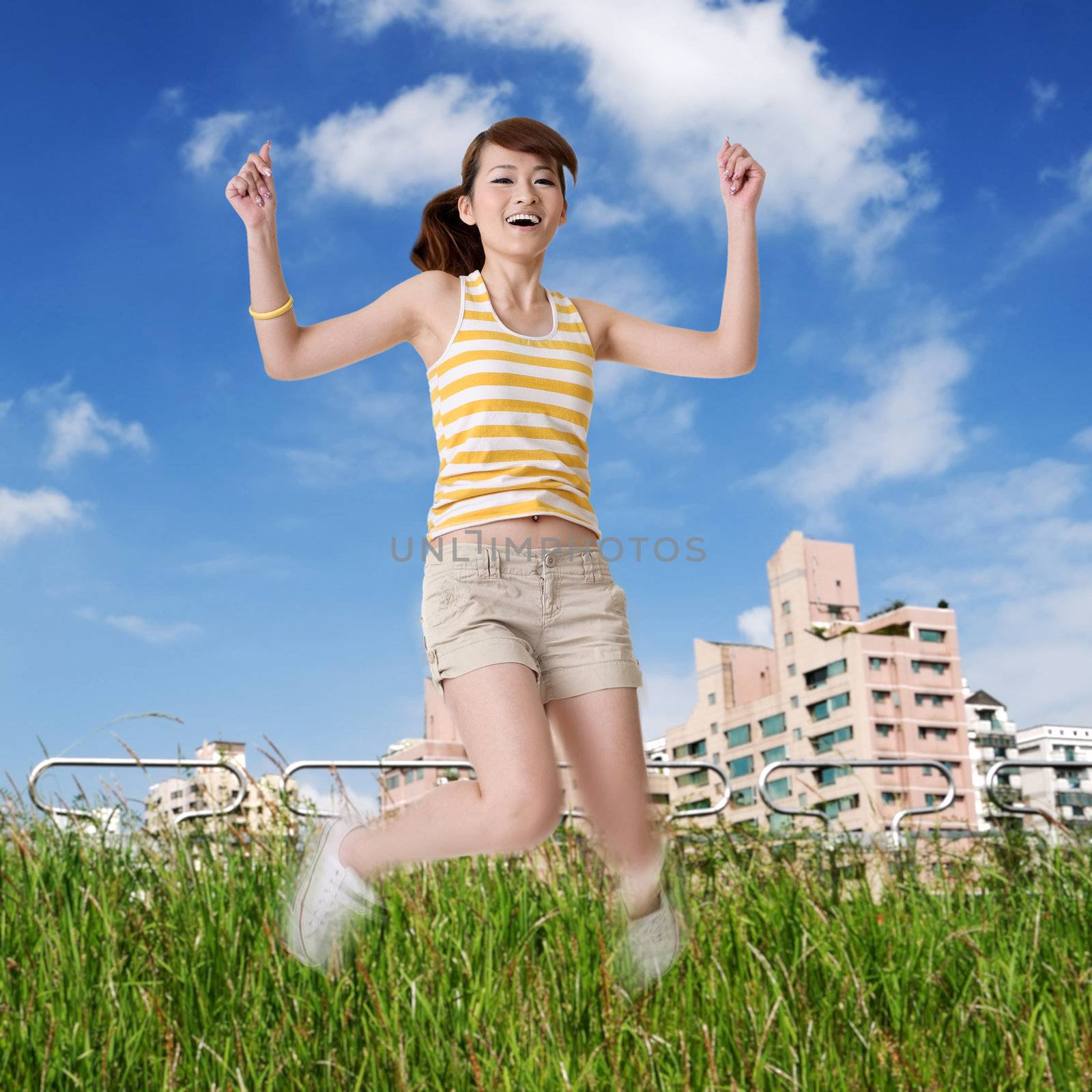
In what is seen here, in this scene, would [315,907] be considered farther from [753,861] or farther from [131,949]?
[753,861]

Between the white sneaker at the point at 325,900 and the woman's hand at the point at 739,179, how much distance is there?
6.35 feet

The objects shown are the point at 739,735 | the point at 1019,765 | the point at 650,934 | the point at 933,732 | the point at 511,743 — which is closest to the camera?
the point at 511,743

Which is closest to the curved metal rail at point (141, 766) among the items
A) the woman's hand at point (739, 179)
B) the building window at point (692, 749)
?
the woman's hand at point (739, 179)

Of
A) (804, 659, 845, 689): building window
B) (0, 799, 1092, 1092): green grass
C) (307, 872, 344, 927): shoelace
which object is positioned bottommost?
(0, 799, 1092, 1092): green grass

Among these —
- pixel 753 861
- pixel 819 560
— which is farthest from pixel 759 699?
pixel 753 861

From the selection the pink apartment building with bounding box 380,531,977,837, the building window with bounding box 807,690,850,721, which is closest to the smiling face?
the pink apartment building with bounding box 380,531,977,837

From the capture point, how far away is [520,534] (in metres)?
2.92

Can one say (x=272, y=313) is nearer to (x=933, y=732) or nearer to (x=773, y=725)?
(x=773, y=725)

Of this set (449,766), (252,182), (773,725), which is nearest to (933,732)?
(773,725)

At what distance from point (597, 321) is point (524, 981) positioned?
1924mm

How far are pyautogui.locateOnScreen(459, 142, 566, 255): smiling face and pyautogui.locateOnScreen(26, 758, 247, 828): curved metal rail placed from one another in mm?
2615

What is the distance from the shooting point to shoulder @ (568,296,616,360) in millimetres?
3297

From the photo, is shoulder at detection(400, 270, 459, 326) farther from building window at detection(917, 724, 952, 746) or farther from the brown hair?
building window at detection(917, 724, 952, 746)

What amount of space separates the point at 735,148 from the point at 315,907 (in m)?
2.29
